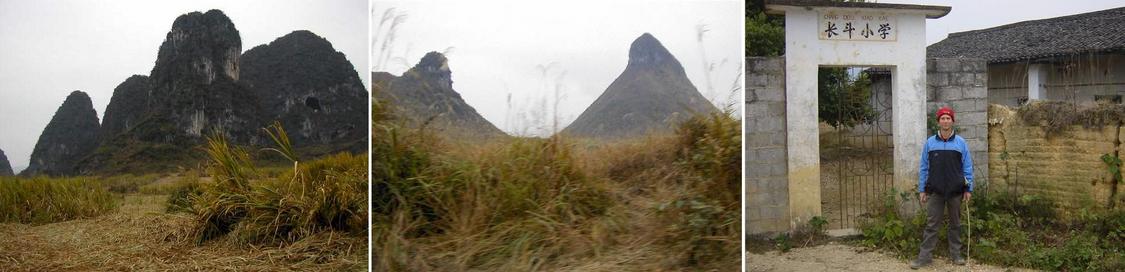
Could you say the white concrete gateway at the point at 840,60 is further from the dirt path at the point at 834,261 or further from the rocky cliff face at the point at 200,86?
the rocky cliff face at the point at 200,86

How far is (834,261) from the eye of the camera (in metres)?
4.83

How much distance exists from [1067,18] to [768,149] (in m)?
10.1

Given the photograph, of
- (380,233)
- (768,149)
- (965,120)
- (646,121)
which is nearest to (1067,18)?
(965,120)

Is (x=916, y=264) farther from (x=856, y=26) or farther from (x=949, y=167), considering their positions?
(x=856, y=26)

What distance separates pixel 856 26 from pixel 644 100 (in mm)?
2525

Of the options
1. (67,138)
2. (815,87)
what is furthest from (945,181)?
(67,138)

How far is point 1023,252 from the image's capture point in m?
4.75

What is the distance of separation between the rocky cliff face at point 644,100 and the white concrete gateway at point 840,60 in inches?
79.8

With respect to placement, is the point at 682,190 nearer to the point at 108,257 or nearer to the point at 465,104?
the point at 465,104

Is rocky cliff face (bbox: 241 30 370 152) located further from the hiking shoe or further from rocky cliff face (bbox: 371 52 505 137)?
the hiking shoe

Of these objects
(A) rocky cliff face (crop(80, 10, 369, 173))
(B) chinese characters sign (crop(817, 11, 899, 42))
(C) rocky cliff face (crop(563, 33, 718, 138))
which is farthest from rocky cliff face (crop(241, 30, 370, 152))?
(B) chinese characters sign (crop(817, 11, 899, 42))

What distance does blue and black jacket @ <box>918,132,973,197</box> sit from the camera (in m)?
4.56

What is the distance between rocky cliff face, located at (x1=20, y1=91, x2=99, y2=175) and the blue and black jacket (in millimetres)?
5406

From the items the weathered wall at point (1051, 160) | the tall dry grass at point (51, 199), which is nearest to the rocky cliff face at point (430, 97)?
the tall dry grass at point (51, 199)
